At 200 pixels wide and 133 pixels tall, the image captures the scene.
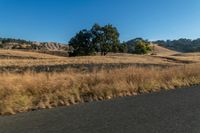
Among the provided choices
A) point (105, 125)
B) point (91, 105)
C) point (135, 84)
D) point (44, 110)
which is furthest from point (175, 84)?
point (105, 125)

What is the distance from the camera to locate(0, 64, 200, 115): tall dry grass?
10.7 meters

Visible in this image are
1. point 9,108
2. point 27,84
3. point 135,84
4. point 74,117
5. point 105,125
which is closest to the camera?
point 105,125

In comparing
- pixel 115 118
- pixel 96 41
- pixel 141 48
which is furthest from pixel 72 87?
pixel 141 48

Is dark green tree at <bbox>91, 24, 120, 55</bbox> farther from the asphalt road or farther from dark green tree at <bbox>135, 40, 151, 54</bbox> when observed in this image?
the asphalt road

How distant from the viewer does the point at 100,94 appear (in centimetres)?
1274

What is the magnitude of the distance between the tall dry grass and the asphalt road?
34.1 inches

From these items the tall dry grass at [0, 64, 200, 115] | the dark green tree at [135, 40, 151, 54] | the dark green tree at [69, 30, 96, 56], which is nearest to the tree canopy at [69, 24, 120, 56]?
the dark green tree at [69, 30, 96, 56]

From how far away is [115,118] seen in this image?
28.5 feet

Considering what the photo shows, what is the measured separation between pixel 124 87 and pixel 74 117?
219 inches

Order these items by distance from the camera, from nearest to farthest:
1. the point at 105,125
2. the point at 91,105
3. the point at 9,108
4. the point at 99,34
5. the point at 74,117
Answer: the point at 105,125 < the point at 74,117 < the point at 9,108 < the point at 91,105 < the point at 99,34

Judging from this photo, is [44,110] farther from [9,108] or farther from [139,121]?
[139,121]

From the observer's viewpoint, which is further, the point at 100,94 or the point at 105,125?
the point at 100,94

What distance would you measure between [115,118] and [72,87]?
460 cm

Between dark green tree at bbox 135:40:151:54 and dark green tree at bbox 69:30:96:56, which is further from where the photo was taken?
dark green tree at bbox 135:40:151:54
